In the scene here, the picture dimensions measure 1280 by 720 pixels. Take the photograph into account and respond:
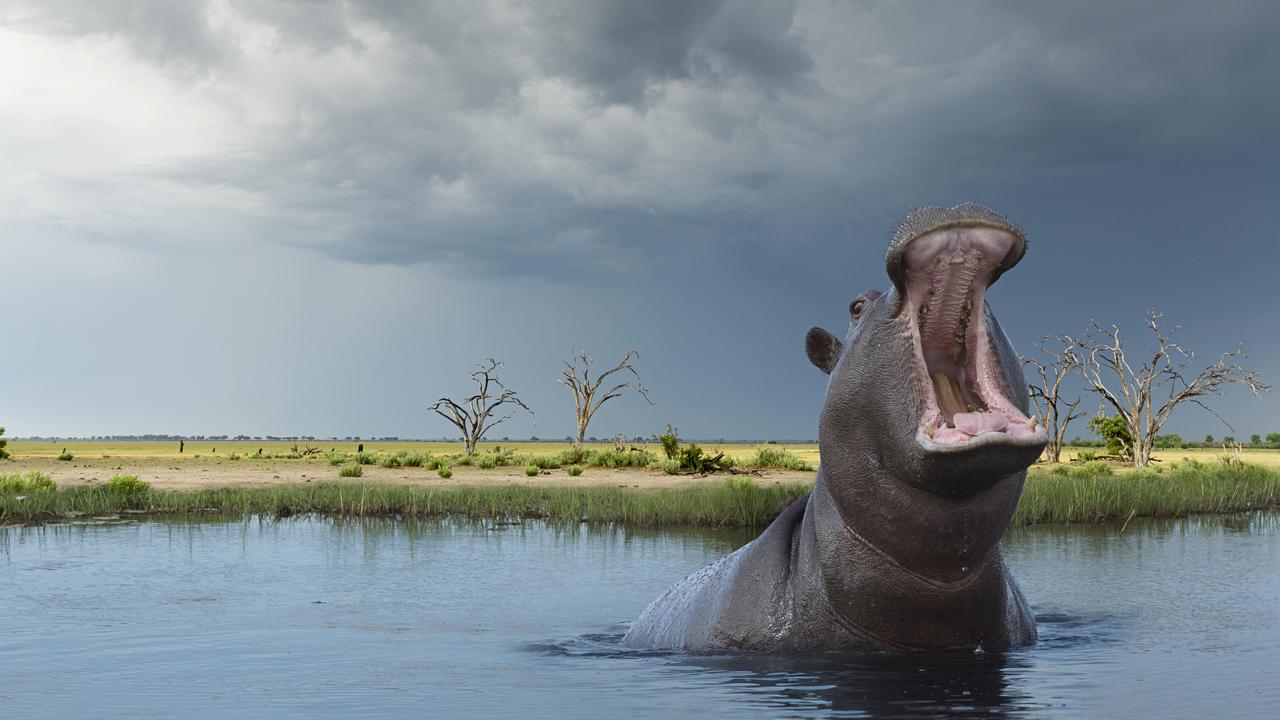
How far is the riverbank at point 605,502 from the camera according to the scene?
1866cm

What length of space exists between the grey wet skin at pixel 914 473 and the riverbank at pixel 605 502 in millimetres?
13302

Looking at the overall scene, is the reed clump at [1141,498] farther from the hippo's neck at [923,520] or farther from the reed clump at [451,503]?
the hippo's neck at [923,520]

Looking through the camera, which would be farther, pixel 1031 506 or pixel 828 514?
pixel 1031 506

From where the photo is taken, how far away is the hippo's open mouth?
3.85 metres

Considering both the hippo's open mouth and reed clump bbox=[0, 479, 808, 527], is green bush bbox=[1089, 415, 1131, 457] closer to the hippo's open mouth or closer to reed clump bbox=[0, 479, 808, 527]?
reed clump bbox=[0, 479, 808, 527]

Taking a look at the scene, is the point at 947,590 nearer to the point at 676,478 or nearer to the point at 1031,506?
the point at 1031,506

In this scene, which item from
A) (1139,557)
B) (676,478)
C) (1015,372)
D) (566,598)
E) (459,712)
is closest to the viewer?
(1015,372)

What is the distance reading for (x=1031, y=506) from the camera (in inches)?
718

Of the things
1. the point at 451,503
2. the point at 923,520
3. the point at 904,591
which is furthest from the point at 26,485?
the point at 923,520

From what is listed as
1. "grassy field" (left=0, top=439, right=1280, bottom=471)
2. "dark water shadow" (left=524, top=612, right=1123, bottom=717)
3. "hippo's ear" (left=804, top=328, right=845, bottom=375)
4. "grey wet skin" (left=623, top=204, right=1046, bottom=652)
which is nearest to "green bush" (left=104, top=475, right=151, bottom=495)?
"dark water shadow" (left=524, top=612, right=1123, bottom=717)

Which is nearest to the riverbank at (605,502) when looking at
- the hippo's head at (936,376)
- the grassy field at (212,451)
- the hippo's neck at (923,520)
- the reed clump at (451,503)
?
the reed clump at (451,503)

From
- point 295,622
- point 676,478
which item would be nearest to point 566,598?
point 295,622

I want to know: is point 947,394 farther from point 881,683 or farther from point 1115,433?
point 1115,433

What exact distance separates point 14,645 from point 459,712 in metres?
4.74
